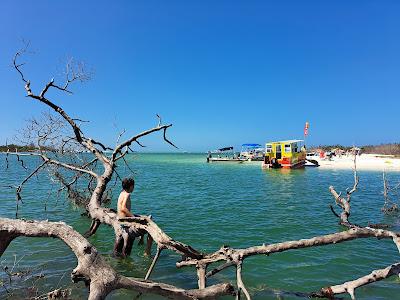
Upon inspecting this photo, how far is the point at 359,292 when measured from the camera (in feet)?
24.4

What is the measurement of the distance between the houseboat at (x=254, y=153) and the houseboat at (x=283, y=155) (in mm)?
23631

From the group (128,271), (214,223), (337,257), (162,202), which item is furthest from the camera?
(162,202)

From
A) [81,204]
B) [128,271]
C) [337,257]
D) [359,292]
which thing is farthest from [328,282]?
[81,204]

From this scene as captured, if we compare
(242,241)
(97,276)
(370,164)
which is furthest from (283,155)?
(97,276)

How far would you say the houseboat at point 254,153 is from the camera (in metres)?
71.9

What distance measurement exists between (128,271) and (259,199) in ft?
47.0

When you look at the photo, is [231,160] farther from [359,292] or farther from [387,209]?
[359,292]

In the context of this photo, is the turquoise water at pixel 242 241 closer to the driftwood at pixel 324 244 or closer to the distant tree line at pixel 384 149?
the driftwood at pixel 324 244

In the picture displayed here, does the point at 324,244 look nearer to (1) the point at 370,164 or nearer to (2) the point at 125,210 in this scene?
(2) the point at 125,210

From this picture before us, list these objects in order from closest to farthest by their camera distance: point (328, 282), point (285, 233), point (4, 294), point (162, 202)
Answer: point (4, 294) → point (328, 282) → point (285, 233) → point (162, 202)

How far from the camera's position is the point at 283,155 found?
46094mm

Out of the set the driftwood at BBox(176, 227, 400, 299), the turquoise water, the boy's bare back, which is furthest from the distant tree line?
the driftwood at BBox(176, 227, 400, 299)

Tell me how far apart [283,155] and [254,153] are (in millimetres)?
29730

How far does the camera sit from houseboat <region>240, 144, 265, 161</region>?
71887 millimetres
